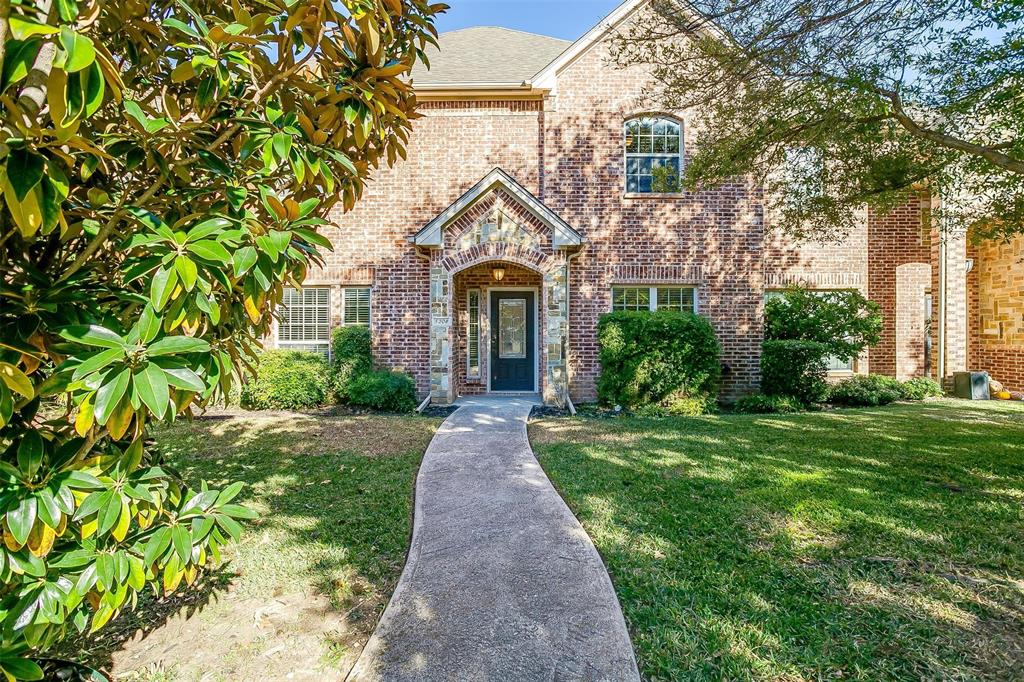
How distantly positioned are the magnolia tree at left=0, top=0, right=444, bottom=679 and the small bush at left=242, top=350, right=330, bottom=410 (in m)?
7.99

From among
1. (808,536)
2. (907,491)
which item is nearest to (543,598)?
(808,536)

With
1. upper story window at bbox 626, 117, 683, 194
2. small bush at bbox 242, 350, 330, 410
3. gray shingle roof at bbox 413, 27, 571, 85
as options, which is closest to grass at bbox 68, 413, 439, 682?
small bush at bbox 242, 350, 330, 410

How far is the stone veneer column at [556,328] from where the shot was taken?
9.56 metres

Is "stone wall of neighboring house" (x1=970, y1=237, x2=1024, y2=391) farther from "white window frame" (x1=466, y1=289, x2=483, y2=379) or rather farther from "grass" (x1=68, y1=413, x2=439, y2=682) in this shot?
"grass" (x1=68, y1=413, x2=439, y2=682)

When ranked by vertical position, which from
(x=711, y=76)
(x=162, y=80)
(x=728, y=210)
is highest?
(x=711, y=76)

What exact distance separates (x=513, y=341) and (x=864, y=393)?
7.95m

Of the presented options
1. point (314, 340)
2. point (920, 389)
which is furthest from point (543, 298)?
point (920, 389)

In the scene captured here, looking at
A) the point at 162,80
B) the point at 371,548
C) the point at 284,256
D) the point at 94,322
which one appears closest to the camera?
the point at 94,322

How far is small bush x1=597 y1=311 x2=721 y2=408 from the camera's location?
9.32m

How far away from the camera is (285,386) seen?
378 inches

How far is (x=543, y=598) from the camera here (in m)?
2.84

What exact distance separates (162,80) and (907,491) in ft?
21.8

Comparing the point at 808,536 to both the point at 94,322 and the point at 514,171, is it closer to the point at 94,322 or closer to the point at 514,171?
the point at 94,322

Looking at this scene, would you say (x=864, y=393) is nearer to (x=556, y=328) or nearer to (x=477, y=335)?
(x=556, y=328)
